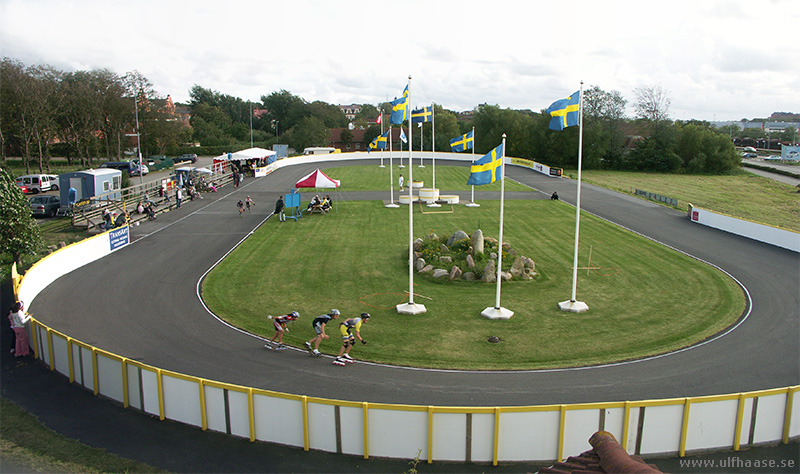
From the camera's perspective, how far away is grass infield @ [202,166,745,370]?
16.6 m

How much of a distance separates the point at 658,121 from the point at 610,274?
7455 cm

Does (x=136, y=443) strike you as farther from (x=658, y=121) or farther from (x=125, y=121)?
(x=658, y=121)

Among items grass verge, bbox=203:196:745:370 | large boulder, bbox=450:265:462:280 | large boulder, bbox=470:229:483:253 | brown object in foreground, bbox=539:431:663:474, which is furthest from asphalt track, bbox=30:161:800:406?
brown object in foreground, bbox=539:431:663:474

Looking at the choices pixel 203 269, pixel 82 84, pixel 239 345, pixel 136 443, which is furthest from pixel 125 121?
pixel 136 443

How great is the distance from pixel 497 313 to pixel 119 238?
71.1ft

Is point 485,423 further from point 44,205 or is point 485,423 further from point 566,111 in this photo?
point 44,205

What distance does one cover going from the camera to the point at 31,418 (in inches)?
490

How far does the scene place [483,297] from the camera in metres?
21.4

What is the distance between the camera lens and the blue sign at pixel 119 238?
28.4m

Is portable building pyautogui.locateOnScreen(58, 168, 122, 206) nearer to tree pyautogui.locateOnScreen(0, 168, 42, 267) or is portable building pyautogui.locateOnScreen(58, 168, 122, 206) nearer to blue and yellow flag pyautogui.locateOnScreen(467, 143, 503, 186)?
tree pyautogui.locateOnScreen(0, 168, 42, 267)

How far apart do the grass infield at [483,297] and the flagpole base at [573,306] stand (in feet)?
0.91

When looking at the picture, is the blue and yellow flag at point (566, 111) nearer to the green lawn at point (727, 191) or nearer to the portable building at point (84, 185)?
the green lawn at point (727, 191)

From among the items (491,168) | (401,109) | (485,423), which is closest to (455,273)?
(491,168)

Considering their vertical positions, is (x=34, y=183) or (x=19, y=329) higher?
(x=34, y=183)
